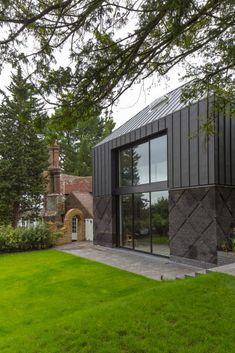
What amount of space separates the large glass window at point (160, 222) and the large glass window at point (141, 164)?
1.00m

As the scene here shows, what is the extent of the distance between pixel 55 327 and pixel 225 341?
2.48 metres

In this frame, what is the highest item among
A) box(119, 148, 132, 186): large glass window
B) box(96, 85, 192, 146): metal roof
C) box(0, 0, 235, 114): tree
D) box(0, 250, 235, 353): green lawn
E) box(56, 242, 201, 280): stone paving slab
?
box(96, 85, 192, 146): metal roof

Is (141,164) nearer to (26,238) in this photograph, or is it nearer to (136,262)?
(136,262)

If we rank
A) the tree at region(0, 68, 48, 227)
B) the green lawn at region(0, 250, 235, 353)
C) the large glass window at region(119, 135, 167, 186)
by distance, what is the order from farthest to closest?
the tree at region(0, 68, 48, 227)
the large glass window at region(119, 135, 167, 186)
the green lawn at region(0, 250, 235, 353)

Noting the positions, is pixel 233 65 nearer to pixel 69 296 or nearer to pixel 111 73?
pixel 111 73

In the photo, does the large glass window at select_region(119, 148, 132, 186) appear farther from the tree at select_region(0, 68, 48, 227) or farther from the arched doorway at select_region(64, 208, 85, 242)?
the tree at select_region(0, 68, 48, 227)

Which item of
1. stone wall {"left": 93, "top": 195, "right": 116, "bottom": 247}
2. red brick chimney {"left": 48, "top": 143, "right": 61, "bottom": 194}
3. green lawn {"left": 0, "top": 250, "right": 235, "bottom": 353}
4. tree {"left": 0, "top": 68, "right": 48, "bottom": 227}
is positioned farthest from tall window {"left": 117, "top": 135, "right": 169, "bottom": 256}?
red brick chimney {"left": 48, "top": 143, "right": 61, "bottom": 194}

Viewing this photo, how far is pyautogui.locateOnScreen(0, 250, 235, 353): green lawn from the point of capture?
171 inches

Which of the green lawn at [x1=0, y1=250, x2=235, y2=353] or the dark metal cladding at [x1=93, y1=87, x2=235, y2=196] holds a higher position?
the dark metal cladding at [x1=93, y1=87, x2=235, y2=196]

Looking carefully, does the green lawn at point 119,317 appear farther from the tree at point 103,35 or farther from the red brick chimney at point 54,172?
the red brick chimney at point 54,172

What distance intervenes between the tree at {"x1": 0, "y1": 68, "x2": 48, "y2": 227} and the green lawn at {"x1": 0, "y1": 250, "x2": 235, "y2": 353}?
12.3 m

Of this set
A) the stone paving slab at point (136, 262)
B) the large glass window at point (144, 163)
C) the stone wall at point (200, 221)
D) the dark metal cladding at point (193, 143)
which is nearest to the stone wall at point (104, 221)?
the stone paving slab at point (136, 262)

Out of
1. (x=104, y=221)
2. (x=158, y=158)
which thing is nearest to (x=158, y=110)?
(x=158, y=158)

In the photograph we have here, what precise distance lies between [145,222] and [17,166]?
1099 centimetres
